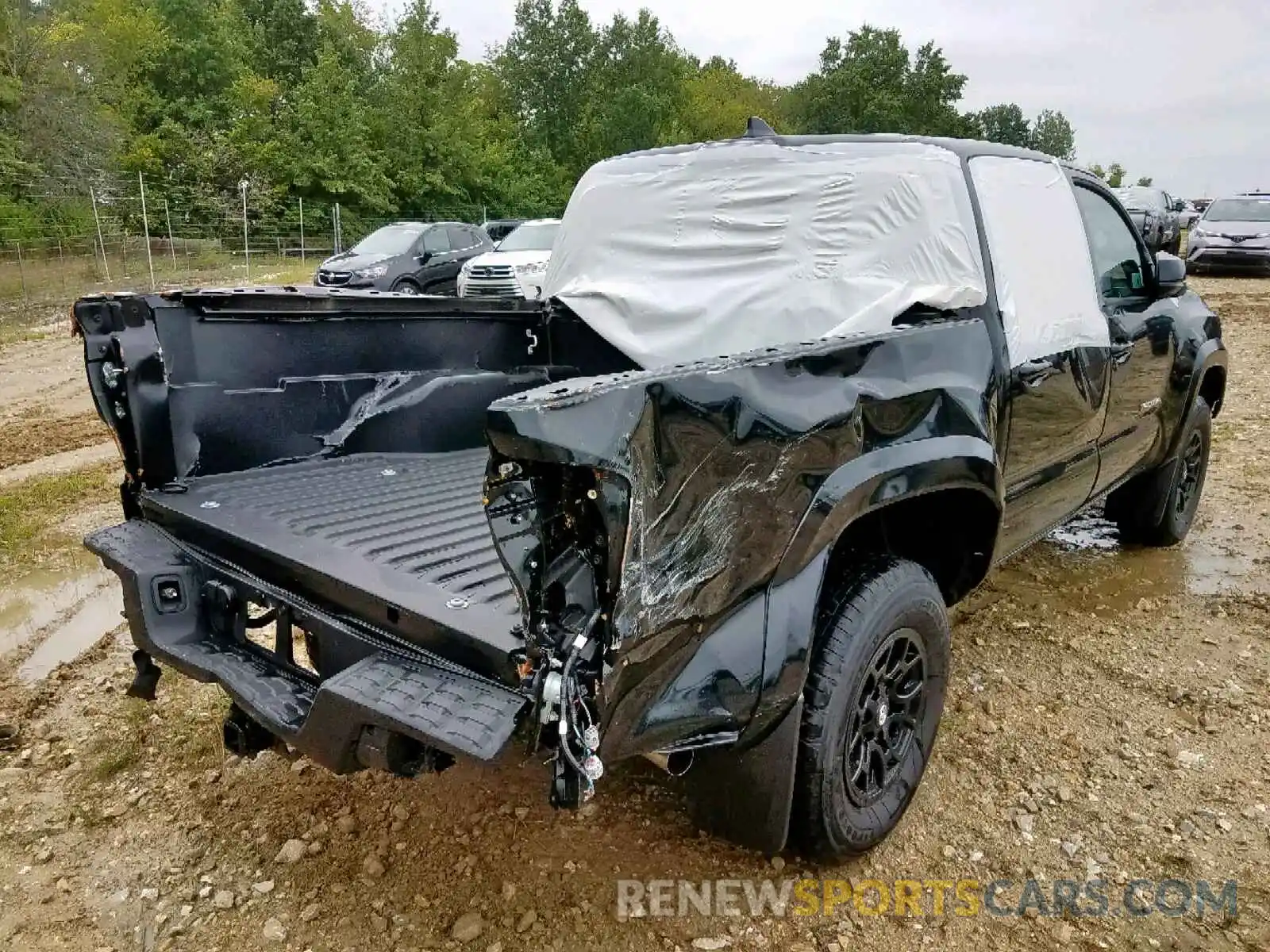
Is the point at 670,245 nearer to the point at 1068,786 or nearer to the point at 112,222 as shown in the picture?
the point at 1068,786

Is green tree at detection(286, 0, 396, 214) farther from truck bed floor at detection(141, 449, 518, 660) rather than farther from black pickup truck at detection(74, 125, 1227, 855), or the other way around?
truck bed floor at detection(141, 449, 518, 660)

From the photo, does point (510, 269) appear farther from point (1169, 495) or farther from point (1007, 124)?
point (1007, 124)

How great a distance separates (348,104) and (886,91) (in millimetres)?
35767

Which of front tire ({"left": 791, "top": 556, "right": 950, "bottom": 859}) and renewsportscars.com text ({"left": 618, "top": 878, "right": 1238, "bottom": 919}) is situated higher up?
front tire ({"left": 791, "top": 556, "right": 950, "bottom": 859})

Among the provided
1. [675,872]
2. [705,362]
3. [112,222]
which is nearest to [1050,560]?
[675,872]

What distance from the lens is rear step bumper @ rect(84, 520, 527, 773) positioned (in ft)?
6.49

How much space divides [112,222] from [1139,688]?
76.1ft

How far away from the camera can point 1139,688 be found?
3785 millimetres

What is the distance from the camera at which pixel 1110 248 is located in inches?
161

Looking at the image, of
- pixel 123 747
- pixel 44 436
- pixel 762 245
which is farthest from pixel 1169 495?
pixel 44 436

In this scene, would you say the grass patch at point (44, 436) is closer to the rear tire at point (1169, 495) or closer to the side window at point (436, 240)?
the rear tire at point (1169, 495)

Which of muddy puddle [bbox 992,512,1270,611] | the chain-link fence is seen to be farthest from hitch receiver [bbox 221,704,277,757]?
the chain-link fence

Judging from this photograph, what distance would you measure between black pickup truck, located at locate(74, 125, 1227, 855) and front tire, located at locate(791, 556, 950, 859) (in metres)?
0.01

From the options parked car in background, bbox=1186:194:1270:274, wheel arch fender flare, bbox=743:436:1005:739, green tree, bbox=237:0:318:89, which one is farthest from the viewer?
green tree, bbox=237:0:318:89
